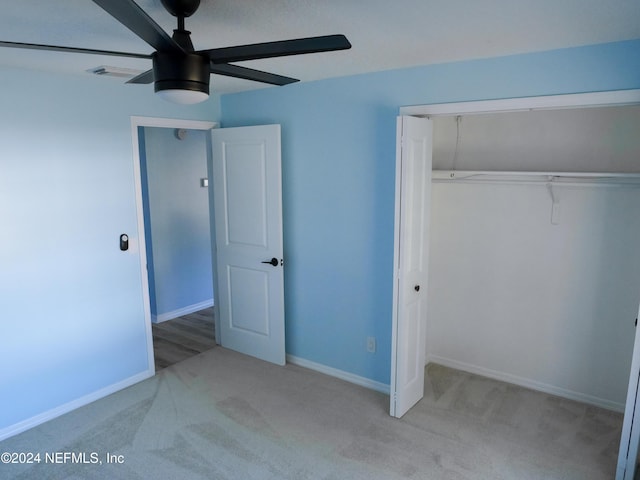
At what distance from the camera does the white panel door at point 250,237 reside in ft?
12.3

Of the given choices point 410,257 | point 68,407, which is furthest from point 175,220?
point 410,257

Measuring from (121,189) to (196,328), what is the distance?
6.31 feet

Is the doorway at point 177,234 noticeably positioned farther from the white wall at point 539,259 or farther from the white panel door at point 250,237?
the white wall at point 539,259

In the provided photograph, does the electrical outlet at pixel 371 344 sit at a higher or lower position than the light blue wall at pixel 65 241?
lower

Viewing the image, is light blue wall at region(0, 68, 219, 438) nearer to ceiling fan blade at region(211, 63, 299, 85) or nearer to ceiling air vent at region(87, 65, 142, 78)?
ceiling air vent at region(87, 65, 142, 78)

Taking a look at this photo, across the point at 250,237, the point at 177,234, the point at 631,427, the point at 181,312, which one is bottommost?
the point at 181,312

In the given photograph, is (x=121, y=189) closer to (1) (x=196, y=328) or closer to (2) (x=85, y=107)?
(2) (x=85, y=107)

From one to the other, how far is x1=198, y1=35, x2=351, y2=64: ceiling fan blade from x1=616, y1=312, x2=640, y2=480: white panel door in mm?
2046

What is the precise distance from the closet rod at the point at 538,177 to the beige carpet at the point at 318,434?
157 centimetres

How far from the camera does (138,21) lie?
123cm

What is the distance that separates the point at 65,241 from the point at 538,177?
332cm

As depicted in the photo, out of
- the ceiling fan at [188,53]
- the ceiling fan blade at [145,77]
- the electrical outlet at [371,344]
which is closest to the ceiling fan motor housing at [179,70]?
the ceiling fan at [188,53]

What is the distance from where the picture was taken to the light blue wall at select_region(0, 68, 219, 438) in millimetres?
2893

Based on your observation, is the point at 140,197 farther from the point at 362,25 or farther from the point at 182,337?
the point at 362,25
